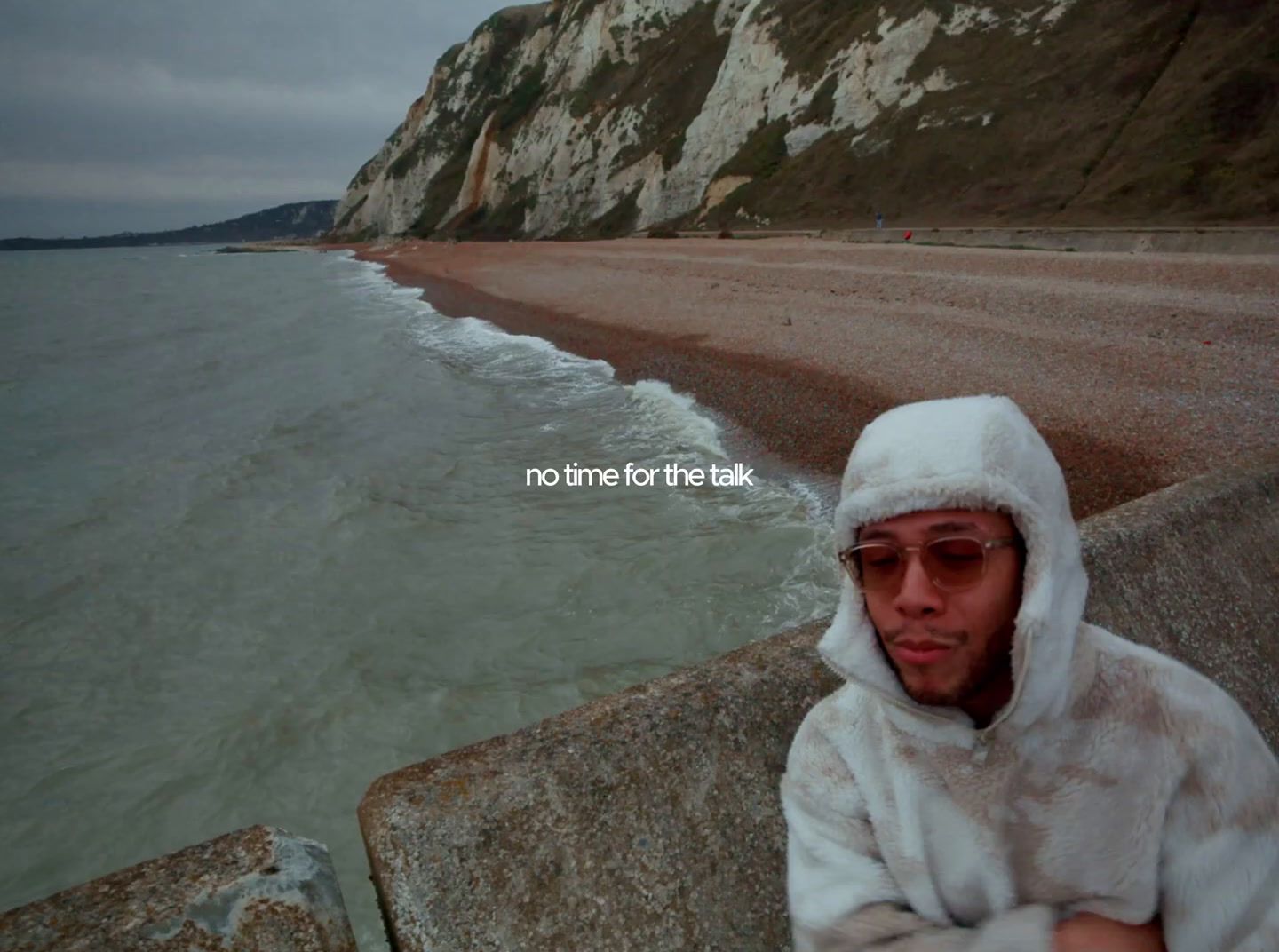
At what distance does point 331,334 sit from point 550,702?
24.1 metres

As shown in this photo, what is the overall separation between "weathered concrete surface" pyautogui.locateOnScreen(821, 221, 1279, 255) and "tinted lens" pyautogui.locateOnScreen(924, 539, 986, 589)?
1988cm

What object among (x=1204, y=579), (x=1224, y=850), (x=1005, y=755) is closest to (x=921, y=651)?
(x=1005, y=755)

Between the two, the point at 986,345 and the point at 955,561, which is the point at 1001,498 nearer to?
the point at 955,561

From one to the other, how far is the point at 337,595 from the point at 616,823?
239 inches

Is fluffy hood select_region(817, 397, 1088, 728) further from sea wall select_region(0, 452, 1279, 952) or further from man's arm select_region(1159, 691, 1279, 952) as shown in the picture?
sea wall select_region(0, 452, 1279, 952)

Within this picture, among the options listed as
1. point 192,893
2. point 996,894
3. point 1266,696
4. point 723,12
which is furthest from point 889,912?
point 723,12

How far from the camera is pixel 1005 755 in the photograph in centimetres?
132

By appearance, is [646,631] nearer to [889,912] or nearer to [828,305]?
[889,912]

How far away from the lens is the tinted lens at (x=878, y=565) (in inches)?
55.7

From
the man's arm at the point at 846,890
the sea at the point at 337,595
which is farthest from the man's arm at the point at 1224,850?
the sea at the point at 337,595

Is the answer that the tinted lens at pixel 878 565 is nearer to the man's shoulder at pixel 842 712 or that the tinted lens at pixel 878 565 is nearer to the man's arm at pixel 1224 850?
the man's shoulder at pixel 842 712

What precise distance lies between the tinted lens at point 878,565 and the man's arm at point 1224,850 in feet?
1.72

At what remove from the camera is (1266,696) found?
2.79m

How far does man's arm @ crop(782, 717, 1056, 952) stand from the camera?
1.24m
